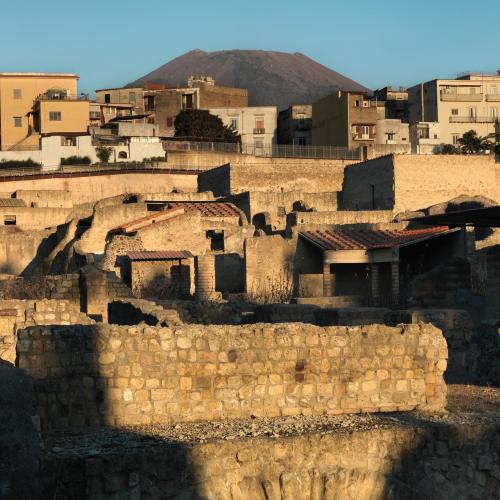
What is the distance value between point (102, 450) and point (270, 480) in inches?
46.2

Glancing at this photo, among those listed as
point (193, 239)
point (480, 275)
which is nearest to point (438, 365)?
point (480, 275)

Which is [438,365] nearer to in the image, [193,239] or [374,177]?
[193,239]

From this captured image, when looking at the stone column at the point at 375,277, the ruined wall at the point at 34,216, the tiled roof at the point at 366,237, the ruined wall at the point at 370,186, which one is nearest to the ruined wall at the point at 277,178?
the ruined wall at the point at 370,186

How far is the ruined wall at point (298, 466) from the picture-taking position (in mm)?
7633

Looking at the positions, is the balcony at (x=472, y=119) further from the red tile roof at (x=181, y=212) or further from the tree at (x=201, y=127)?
the red tile roof at (x=181, y=212)

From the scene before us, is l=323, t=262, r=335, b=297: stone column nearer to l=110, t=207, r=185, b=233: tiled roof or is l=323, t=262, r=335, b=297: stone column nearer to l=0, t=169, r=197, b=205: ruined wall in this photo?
l=110, t=207, r=185, b=233: tiled roof

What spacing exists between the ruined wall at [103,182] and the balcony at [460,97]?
2306 cm

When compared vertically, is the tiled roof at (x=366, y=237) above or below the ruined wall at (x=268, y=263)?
above

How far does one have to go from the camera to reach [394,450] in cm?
853

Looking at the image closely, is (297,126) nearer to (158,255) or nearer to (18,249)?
(18,249)

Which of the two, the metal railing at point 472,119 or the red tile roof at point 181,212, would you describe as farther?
the metal railing at point 472,119

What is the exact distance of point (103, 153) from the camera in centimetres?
6319

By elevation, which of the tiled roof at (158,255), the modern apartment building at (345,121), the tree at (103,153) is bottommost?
the tiled roof at (158,255)

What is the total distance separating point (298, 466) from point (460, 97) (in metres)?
67.9
